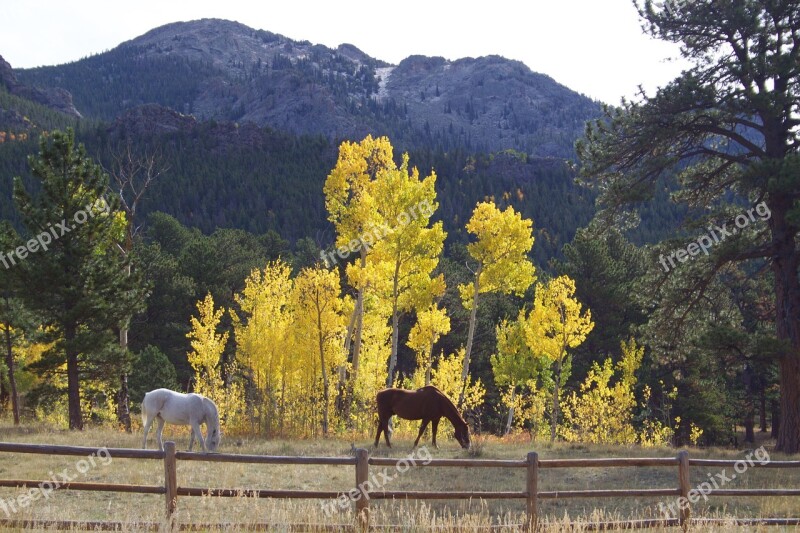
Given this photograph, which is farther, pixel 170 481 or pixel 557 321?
pixel 557 321

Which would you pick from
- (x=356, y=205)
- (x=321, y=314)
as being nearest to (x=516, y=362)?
(x=321, y=314)

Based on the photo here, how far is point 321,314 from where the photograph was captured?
24.9 meters

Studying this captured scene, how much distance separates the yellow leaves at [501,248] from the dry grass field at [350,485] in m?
8.40

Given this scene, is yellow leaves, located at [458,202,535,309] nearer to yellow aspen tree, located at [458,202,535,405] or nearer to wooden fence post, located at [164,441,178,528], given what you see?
yellow aspen tree, located at [458,202,535,405]

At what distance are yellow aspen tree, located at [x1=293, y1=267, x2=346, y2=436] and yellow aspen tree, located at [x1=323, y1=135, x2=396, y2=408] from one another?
61cm

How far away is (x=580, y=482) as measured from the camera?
49.9 ft

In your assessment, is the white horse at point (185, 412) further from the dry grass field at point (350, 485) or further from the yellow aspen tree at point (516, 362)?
the yellow aspen tree at point (516, 362)

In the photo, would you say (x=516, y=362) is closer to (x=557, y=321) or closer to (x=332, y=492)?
(x=557, y=321)

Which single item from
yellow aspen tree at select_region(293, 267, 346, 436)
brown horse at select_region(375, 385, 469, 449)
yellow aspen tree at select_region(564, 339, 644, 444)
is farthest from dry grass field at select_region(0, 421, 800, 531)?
yellow aspen tree at select_region(564, 339, 644, 444)

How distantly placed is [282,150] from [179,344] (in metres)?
122

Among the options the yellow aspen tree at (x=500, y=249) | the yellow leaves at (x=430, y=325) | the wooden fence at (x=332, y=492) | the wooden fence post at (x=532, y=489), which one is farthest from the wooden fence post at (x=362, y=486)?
the yellow leaves at (x=430, y=325)

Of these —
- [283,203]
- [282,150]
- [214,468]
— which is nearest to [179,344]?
[214,468]

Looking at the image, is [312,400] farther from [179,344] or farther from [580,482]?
[179,344]

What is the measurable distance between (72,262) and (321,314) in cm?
846
